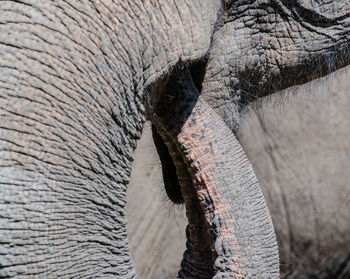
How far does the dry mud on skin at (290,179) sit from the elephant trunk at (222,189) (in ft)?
5.04

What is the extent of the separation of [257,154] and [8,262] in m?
2.22

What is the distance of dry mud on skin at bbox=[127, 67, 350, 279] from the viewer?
A: 295 centimetres

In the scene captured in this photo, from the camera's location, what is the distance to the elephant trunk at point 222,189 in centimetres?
127

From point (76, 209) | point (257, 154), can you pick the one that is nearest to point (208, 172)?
point (76, 209)

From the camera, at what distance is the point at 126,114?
1079mm

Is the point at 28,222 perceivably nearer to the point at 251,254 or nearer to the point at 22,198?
the point at 22,198

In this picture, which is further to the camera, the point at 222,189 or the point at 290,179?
the point at 290,179

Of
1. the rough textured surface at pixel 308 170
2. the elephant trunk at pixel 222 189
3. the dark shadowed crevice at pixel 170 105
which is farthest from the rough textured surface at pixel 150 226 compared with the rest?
the elephant trunk at pixel 222 189

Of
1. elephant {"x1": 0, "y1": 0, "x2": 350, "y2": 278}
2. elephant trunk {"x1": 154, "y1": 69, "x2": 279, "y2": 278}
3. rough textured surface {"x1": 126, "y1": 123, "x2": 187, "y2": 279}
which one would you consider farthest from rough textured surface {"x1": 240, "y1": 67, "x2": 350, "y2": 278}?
elephant trunk {"x1": 154, "y1": 69, "x2": 279, "y2": 278}

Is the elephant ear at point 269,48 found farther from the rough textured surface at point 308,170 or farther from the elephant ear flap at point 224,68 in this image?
the rough textured surface at point 308,170

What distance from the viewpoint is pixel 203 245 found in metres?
1.42

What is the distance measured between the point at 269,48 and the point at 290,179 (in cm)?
168

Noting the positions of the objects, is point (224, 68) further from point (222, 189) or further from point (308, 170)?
point (308, 170)

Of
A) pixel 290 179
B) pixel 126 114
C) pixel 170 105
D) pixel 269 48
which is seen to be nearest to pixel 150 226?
pixel 290 179
